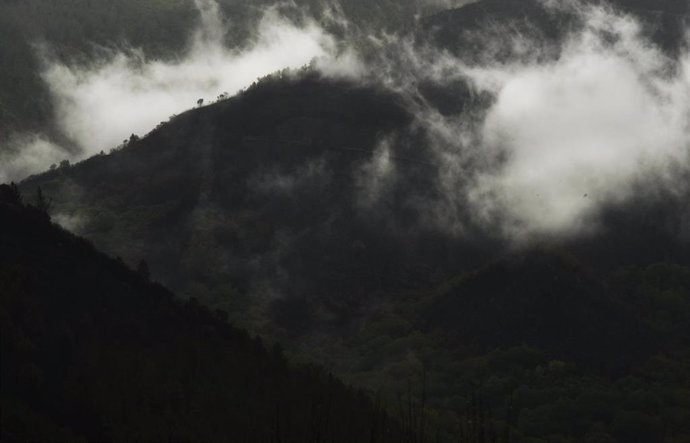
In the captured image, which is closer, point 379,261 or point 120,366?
point 120,366

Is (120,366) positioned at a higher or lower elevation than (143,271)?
lower

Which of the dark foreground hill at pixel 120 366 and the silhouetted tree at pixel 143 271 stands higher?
the silhouetted tree at pixel 143 271

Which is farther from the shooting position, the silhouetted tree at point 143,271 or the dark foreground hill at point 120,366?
the silhouetted tree at point 143,271

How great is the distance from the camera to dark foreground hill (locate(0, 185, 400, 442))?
227 feet

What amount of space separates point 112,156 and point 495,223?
67.7m

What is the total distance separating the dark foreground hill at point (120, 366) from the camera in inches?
2729

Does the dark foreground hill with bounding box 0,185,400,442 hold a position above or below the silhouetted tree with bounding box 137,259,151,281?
below

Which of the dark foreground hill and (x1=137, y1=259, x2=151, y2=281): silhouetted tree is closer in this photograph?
the dark foreground hill

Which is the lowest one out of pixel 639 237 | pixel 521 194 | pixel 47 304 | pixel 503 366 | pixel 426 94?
pixel 47 304

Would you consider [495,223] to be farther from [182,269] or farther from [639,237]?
[182,269]

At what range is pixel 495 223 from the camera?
168250mm

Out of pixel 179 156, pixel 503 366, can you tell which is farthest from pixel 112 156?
pixel 503 366

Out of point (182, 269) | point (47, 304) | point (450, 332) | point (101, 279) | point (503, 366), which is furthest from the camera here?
point (182, 269)

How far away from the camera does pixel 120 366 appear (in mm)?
78312
